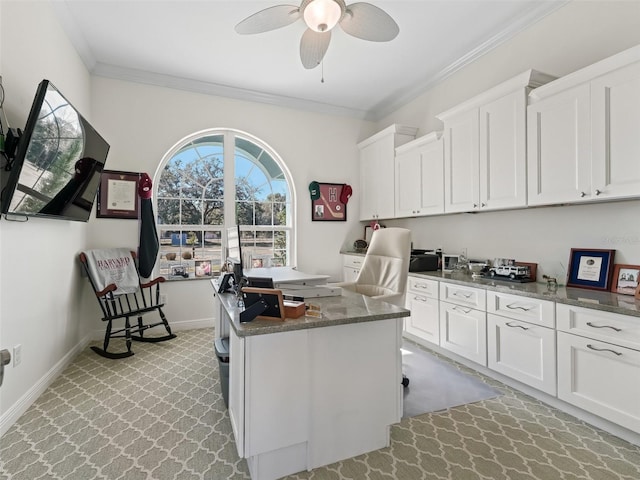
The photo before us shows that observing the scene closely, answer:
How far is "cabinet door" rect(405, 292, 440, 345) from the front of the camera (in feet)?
A: 9.93

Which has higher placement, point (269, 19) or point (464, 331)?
point (269, 19)

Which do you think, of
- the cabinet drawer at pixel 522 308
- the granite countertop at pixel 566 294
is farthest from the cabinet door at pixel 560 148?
the cabinet drawer at pixel 522 308

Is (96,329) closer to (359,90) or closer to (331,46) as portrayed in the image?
(331,46)

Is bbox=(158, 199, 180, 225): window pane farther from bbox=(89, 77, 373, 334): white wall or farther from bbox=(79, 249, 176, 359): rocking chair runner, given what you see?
bbox=(79, 249, 176, 359): rocking chair runner

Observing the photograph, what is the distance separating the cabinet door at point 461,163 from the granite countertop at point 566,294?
2.33ft

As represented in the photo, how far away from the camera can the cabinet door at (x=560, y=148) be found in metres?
2.11

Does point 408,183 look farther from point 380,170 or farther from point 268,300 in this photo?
point 268,300

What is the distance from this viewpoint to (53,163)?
2100 millimetres

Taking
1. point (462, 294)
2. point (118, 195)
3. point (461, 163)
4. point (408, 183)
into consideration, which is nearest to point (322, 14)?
point (461, 163)

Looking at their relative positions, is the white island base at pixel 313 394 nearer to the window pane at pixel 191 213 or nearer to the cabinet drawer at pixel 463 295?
the cabinet drawer at pixel 463 295

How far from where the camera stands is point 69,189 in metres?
2.39

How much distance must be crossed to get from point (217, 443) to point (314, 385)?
29.1 inches

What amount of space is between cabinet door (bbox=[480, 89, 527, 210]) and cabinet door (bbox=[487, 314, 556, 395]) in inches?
37.8

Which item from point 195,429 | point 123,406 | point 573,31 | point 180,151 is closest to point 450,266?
point 573,31
